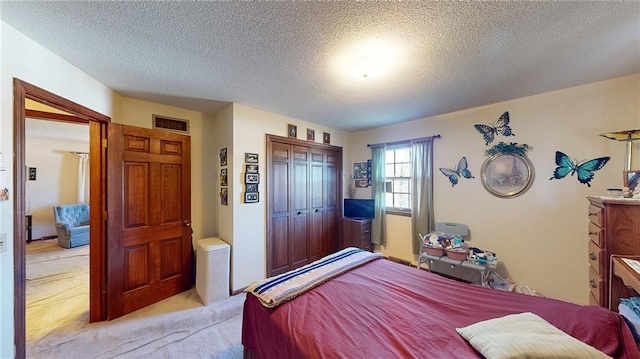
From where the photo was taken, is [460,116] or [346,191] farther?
[346,191]

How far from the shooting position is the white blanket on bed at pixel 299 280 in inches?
59.4

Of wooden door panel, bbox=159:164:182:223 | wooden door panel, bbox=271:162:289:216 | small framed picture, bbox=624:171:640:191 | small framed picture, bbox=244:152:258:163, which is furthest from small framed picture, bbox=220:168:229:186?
small framed picture, bbox=624:171:640:191

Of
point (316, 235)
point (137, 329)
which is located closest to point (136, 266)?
point (137, 329)

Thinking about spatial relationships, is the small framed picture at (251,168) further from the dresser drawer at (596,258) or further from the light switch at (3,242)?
the dresser drawer at (596,258)

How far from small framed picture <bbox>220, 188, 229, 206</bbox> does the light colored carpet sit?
1188 millimetres

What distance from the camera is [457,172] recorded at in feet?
10.5

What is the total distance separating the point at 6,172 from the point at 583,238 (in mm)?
4885

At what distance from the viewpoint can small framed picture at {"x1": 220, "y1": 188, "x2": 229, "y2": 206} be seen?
2.97 metres

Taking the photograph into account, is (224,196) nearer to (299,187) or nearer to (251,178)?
(251,178)

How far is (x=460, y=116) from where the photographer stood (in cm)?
316

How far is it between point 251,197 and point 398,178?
8.16ft

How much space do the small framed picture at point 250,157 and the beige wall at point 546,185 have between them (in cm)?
277

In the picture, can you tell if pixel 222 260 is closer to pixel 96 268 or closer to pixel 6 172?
pixel 96 268

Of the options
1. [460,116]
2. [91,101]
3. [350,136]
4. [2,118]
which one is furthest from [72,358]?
[460,116]
